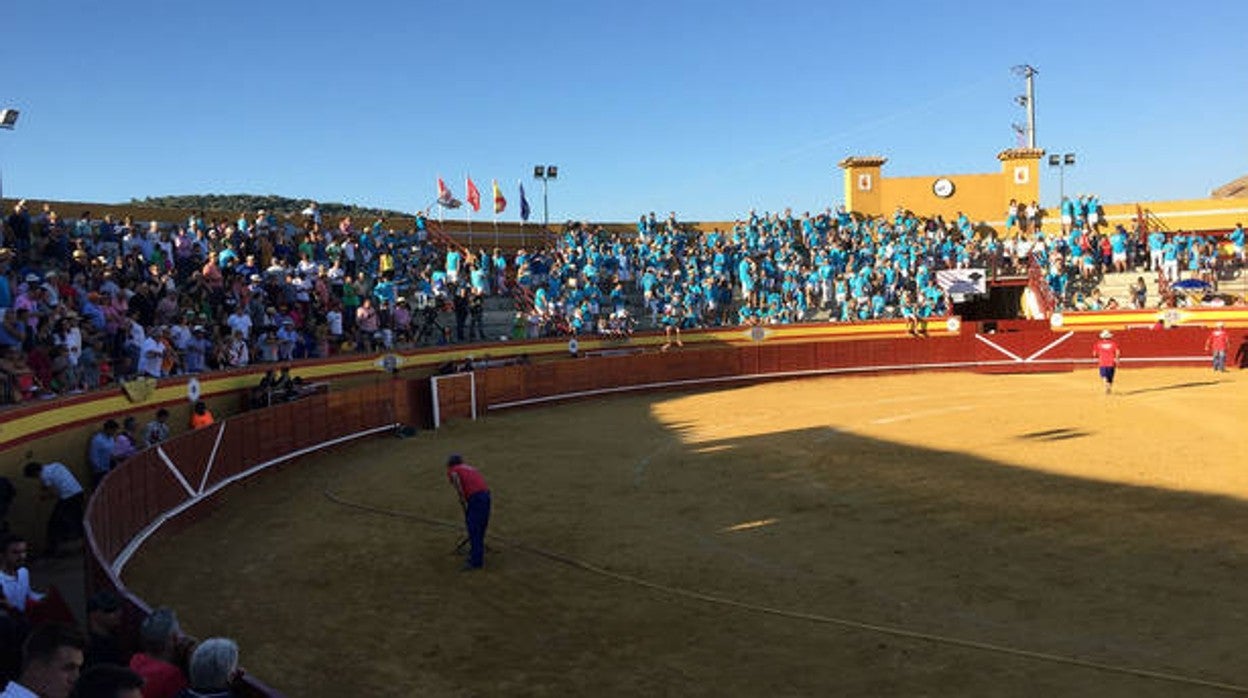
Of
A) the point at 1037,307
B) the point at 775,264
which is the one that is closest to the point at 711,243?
the point at 775,264

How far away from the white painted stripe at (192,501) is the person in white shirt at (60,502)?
0.85 metres

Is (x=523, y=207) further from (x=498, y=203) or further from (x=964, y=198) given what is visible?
(x=964, y=198)

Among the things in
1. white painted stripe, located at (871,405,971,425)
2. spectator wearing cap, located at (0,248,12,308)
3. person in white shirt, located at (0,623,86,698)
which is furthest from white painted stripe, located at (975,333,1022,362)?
person in white shirt, located at (0,623,86,698)

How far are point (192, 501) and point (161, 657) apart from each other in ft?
28.7

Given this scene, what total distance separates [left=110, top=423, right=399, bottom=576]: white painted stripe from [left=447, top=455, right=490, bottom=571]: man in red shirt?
3.46m

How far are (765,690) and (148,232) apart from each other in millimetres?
18161

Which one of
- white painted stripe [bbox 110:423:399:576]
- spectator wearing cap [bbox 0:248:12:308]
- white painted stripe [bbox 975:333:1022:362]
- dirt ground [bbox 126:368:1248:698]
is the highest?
spectator wearing cap [bbox 0:248:12:308]

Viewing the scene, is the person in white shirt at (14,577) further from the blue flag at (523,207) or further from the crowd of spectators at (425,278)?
the blue flag at (523,207)

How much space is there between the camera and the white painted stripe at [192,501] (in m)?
10.6

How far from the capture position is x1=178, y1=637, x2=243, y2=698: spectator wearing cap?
4.40m

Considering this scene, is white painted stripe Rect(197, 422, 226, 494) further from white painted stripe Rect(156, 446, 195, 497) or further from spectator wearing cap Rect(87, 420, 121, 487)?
spectator wearing cap Rect(87, 420, 121, 487)

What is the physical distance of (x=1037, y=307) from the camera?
33.0m

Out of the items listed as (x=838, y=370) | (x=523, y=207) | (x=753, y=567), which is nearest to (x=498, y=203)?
(x=523, y=207)

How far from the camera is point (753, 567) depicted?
10.4 meters
